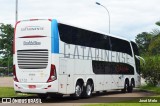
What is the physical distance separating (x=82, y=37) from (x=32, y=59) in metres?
3.71

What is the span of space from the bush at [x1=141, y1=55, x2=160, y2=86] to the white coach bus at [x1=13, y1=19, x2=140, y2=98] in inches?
366

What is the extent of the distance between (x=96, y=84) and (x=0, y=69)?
107 metres

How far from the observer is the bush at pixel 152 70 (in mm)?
32659

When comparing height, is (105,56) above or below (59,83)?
above

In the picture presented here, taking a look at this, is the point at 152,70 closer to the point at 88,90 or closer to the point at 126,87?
the point at 126,87

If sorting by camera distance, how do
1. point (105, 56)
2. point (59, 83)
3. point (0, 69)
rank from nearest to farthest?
point (59, 83)
point (105, 56)
point (0, 69)

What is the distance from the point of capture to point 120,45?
95.1ft

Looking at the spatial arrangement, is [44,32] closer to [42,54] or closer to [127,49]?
[42,54]

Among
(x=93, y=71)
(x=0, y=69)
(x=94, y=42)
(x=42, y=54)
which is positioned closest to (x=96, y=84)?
(x=93, y=71)

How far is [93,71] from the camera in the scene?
24.1m

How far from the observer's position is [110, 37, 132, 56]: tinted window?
2760 cm

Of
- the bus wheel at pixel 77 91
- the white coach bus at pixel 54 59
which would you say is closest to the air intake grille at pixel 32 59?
the white coach bus at pixel 54 59

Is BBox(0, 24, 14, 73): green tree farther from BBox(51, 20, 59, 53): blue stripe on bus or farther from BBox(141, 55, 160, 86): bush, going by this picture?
BBox(51, 20, 59, 53): blue stripe on bus

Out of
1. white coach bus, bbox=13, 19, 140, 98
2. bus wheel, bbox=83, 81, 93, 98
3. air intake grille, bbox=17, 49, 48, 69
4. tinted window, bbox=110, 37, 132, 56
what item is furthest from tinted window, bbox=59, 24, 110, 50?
bus wheel, bbox=83, 81, 93, 98
